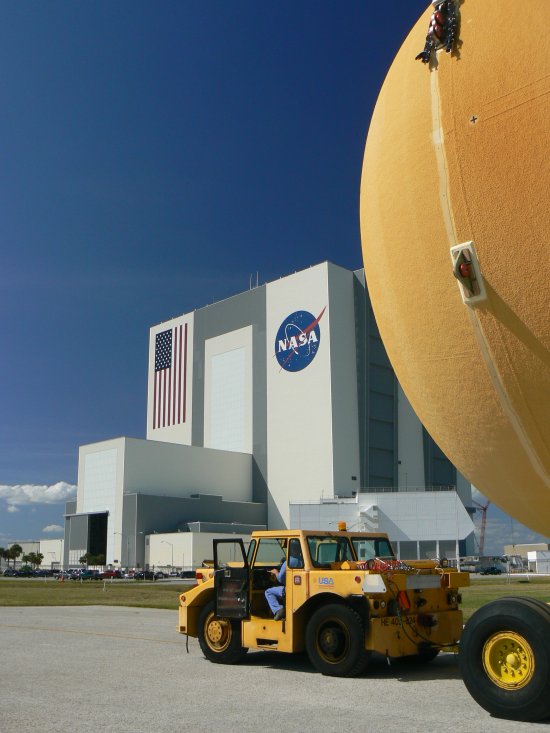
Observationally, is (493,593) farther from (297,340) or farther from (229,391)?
(229,391)

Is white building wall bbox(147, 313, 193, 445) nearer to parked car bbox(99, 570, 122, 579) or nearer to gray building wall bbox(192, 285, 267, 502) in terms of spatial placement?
gray building wall bbox(192, 285, 267, 502)

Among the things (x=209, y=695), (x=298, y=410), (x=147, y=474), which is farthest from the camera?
(x=147, y=474)

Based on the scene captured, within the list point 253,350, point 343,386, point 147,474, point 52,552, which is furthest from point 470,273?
point 52,552

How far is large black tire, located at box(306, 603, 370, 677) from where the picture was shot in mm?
9273

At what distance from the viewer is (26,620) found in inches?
758

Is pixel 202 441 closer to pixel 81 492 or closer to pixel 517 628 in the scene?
pixel 81 492

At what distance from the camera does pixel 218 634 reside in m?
11.2

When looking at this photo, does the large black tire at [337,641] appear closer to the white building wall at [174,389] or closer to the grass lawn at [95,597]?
the grass lawn at [95,597]

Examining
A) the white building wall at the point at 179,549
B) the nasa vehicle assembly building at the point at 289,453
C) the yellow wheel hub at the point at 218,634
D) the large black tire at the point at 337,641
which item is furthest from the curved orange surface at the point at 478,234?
the white building wall at the point at 179,549

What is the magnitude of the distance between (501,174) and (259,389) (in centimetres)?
7312

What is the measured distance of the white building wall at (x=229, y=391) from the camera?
8075 centimetres

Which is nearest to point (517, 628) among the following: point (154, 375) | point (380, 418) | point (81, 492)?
point (380, 418)

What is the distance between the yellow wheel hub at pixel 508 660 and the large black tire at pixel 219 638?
4944 millimetres

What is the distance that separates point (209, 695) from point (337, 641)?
1.87 metres
